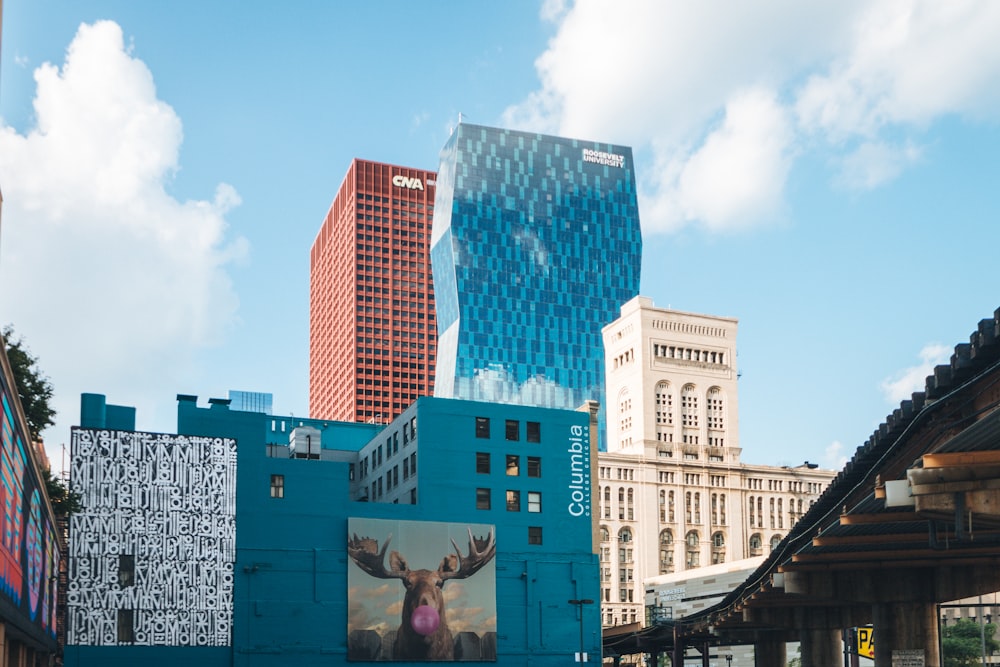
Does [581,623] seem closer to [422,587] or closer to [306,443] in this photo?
[422,587]

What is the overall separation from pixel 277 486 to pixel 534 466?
23.7 meters

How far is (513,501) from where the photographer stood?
350 ft

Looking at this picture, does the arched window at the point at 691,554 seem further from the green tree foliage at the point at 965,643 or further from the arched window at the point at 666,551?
the green tree foliage at the point at 965,643

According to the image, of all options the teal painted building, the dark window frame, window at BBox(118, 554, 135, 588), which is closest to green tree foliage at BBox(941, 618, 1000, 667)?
the teal painted building

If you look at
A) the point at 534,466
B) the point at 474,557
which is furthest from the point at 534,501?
the point at 474,557

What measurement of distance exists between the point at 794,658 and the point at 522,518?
63988 millimetres

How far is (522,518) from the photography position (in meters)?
106

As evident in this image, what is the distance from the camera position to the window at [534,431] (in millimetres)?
109312

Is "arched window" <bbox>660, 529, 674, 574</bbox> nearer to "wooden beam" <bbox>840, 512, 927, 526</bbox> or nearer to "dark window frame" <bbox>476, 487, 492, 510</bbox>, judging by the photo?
"dark window frame" <bbox>476, 487, 492, 510</bbox>

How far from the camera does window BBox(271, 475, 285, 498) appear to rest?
9806 cm

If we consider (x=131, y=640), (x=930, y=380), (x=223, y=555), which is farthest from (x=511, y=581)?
(x=930, y=380)

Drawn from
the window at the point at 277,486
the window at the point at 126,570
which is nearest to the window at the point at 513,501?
the window at the point at 277,486

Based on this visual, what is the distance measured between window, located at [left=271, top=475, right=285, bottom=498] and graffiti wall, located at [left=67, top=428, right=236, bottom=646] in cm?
337

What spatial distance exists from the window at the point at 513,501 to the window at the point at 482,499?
2.00 m
